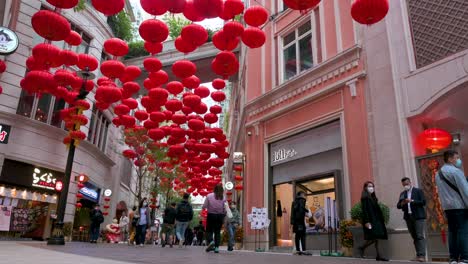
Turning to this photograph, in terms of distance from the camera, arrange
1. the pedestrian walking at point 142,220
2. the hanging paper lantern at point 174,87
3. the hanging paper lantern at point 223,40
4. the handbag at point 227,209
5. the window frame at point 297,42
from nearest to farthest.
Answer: the hanging paper lantern at point 223,40, the handbag at point 227,209, the hanging paper lantern at point 174,87, the window frame at point 297,42, the pedestrian walking at point 142,220

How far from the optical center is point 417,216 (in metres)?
8.23

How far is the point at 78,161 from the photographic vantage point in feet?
70.2

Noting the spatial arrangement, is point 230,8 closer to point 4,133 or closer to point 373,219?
point 373,219

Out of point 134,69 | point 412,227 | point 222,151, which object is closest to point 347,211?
point 412,227

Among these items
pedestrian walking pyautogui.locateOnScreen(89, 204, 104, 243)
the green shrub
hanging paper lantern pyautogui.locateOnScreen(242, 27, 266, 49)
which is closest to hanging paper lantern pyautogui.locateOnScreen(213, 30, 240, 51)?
hanging paper lantern pyautogui.locateOnScreen(242, 27, 266, 49)

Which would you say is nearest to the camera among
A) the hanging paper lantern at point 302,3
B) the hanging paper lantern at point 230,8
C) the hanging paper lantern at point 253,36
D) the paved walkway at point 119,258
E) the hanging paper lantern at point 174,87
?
the paved walkway at point 119,258

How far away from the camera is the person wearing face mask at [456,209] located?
5645mm

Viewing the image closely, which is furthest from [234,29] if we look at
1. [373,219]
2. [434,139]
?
[434,139]

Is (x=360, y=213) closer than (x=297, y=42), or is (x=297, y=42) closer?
(x=360, y=213)

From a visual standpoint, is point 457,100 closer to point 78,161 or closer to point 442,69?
point 442,69

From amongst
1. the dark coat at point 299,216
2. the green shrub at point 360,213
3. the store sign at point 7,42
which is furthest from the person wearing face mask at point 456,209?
the store sign at point 7,42

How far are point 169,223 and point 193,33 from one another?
907 cm

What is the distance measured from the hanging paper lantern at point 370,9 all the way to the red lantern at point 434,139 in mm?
4532

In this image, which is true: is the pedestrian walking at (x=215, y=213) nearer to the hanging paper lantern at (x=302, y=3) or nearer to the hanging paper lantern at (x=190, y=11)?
the hanging paper lantern at (x=190, y=11)
